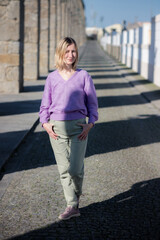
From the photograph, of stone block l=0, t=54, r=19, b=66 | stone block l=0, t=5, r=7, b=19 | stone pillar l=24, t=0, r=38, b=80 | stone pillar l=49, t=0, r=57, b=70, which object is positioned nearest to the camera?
stone block l=0, t=5, r=7, b=19

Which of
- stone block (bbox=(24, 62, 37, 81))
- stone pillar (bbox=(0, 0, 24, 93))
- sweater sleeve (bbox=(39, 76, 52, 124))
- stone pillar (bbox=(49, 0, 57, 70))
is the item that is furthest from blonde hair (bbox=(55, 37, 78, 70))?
stone pillar (bbox=(49, 0, 57, 70))

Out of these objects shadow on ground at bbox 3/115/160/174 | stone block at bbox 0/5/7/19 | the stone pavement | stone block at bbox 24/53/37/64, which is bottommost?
shadow on ground at bbox 3/115/160/174

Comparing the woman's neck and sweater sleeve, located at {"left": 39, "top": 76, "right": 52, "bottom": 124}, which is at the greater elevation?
the woman's neck

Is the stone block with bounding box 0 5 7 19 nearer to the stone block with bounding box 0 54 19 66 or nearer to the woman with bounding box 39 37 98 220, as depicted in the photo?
the stone block with bounding box 0 54 19 66

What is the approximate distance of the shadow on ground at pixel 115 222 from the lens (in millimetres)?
4172

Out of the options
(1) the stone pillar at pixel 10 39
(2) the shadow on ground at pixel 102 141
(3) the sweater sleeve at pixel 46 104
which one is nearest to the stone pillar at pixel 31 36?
(1) the stone pillar at pixel 10 39

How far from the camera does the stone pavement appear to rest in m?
4.32

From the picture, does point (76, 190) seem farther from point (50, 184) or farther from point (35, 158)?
point (35, 158)

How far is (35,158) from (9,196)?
1913 millimetres

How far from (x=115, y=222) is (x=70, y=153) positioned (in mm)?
786

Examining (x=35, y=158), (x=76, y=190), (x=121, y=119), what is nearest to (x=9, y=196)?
(x=76, y=190)

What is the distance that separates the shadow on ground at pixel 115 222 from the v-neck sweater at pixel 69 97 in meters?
0.98

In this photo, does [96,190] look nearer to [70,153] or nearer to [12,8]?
[70,153]

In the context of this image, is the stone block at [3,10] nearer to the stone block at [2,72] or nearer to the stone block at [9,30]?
the stone block at [9,30]
